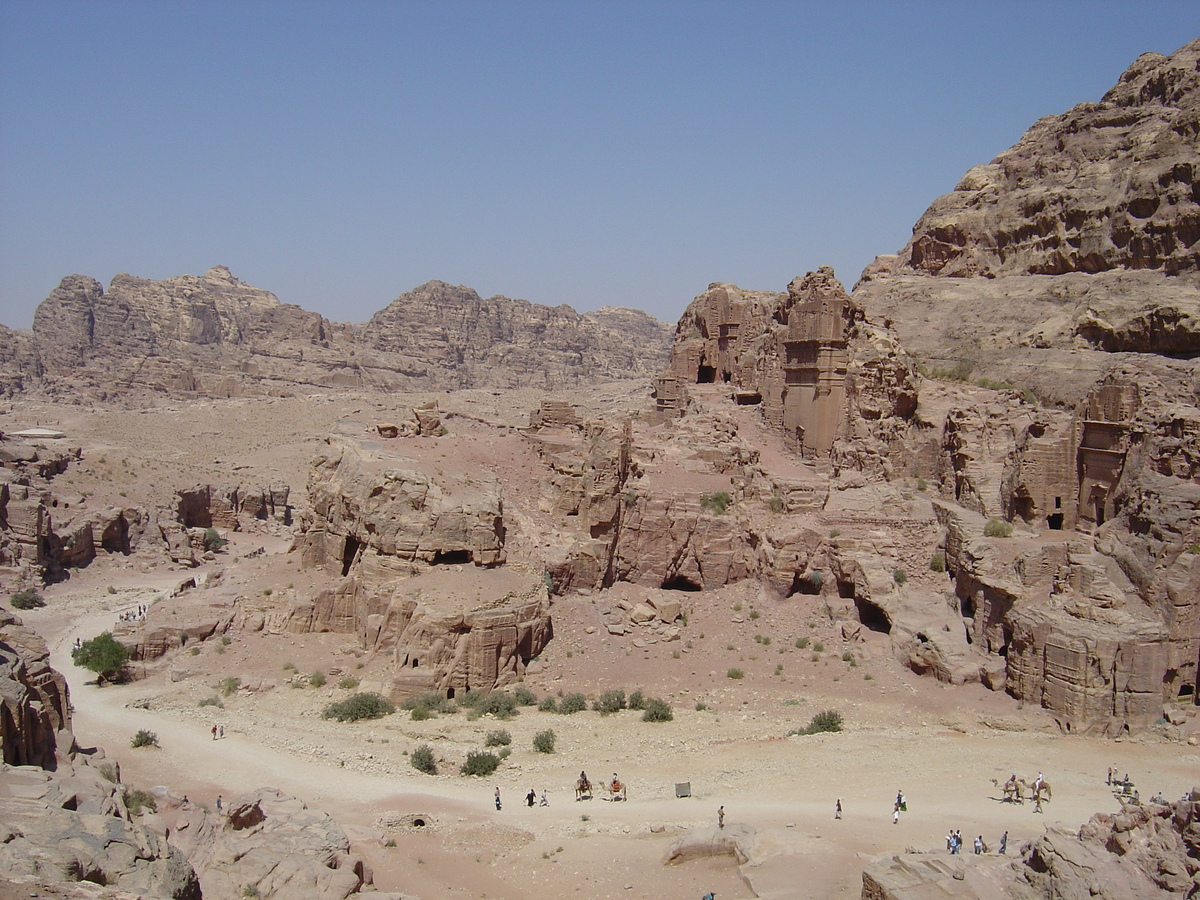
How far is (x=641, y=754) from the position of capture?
19.7 metres

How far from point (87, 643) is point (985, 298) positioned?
3860 centimetres

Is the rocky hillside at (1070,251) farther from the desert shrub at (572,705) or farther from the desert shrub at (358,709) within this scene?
the desert shrub at (358,709)

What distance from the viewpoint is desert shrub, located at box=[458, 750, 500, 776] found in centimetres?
1861

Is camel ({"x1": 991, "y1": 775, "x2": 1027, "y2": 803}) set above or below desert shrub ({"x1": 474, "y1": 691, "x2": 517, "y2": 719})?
below

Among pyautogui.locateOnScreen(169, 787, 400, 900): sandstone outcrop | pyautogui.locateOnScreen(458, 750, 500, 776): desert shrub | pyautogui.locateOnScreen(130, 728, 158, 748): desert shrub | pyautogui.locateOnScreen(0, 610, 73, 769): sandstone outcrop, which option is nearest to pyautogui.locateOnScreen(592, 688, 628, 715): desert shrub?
pyautogui.locateOnScreen(458, 750, 500, 776): desert shrub

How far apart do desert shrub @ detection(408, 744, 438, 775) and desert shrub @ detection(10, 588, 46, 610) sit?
742 inches

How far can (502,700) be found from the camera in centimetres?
2147

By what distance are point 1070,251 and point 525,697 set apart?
113 ft

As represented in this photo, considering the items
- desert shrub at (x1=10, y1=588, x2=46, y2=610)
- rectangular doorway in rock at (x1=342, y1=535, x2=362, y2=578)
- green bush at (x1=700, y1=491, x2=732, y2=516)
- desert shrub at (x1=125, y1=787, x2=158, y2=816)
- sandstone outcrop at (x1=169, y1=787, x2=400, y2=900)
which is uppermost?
green bush at (x1=700, y1=491, x2=732, y2=516)

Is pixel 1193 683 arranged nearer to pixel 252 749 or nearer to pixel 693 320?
pixel 252 749

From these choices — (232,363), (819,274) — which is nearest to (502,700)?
(819,274)

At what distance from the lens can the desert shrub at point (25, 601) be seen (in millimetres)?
30391

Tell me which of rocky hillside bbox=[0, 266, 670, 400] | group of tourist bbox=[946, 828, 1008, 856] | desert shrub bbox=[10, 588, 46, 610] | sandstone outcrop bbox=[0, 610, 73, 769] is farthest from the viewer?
rocky hillside bbox=[0, 266, 670, 400]

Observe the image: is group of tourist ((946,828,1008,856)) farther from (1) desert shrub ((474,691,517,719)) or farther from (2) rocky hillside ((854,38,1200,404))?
(2) rocky hillside ((854,38,1200,404))
